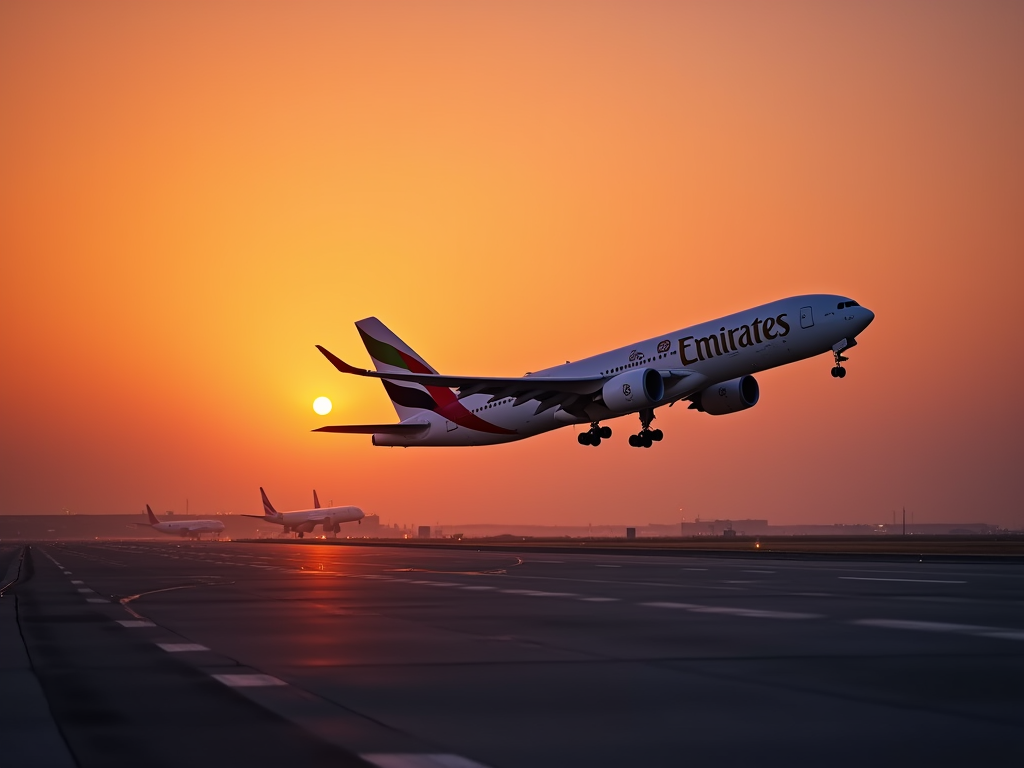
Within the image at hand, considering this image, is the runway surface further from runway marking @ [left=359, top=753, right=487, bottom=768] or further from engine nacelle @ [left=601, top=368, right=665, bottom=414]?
engine nacelle @ [left=601, top=368, right=665, bottom=414]

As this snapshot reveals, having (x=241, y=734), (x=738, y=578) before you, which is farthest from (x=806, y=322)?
(x=241, y=734)

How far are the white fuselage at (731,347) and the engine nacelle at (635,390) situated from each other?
2.44 feet

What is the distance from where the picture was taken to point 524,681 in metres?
9.55

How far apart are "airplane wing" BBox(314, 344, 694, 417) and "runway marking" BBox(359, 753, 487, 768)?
4326 cm

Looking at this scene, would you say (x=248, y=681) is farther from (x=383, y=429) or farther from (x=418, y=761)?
(x=383, y=429)

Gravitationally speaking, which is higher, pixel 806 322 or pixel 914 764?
pixel 806 322

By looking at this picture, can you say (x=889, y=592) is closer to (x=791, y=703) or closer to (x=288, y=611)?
(x=288, y=611)

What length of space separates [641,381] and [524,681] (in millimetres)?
39632

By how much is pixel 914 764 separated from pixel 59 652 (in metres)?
9.04

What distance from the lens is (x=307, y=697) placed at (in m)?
8.73

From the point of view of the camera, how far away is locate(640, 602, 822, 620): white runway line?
51.4ft

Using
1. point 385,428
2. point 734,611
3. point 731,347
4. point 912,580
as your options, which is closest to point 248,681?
point 734,611

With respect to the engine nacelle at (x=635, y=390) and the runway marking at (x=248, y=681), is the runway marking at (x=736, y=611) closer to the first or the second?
the runway marking at (x=248, y=681)

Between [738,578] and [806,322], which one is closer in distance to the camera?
[738,578]
